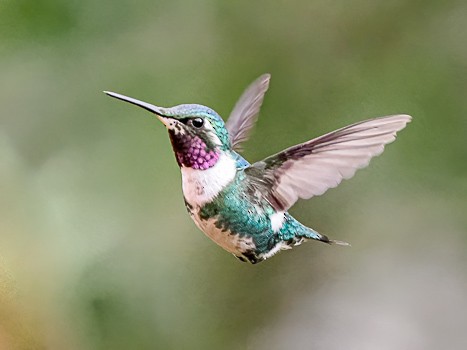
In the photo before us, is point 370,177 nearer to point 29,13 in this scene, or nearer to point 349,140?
point 29,13

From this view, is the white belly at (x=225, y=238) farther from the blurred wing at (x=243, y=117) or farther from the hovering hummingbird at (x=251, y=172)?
the blurred wing at (x=243, y=117)

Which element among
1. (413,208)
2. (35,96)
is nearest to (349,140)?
(35,96)

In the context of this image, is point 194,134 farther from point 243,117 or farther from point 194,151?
point 243,117

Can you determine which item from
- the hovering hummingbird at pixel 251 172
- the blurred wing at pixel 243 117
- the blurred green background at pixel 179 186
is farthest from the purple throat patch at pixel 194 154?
the blurred green background at pixel 179 186

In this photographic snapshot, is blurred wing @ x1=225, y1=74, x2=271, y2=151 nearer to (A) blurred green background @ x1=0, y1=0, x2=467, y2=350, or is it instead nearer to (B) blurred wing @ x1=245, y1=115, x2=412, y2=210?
(B) blurred wing @ x1=245, y1=115, x2=412, y2=210

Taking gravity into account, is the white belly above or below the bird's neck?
below

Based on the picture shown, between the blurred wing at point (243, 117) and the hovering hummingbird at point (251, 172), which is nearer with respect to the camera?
the hovering hummingbird at point (251, 172)

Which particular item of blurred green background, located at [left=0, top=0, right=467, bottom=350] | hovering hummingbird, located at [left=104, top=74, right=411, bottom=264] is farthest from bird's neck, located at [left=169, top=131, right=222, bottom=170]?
blurred green background, located at [left=0, top=0, right=467, bottom=350]
